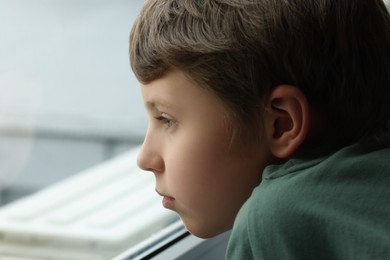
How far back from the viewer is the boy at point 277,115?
63cm

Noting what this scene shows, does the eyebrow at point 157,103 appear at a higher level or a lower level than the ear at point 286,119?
higher

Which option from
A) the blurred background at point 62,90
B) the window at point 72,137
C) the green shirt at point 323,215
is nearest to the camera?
the green shirt at point 323,215

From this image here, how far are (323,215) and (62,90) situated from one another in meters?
1.02

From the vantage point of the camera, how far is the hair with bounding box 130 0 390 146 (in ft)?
2.17

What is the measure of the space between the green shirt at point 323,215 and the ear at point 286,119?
5cm

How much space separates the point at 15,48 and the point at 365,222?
94cm

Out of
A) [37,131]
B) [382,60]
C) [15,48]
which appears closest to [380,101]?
[382,60]

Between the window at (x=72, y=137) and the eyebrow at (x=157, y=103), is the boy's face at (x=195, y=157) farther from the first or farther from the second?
the window at (x=72, y=137)

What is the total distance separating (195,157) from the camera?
28.5 inches

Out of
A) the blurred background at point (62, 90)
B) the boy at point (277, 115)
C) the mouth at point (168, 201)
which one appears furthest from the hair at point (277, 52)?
the blurred background at point (62, 90)

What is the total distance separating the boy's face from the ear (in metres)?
0.02

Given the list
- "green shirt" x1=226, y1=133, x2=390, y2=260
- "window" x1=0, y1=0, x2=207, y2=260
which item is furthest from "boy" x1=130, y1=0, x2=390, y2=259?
"window" x1=0, y1=0, x2=207, y2=260

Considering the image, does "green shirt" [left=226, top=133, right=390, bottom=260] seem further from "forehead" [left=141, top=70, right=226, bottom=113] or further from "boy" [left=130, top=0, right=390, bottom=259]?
"forehead" [left=141, top=70, right=226, bottom=113]

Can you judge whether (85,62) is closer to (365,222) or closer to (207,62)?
(207,62)
